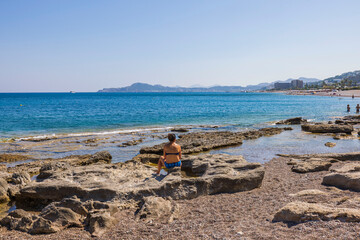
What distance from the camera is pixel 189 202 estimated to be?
27.8ft

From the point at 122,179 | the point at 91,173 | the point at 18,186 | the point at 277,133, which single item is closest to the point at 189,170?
the point at 122,179

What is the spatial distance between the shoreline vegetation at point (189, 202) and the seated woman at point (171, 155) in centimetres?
32

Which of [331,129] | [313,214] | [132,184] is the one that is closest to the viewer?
[313,214]

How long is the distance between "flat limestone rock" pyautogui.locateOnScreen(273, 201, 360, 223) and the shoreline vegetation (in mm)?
20

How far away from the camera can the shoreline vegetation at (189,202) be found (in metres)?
6.11

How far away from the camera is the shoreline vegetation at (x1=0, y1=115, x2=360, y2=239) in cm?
611

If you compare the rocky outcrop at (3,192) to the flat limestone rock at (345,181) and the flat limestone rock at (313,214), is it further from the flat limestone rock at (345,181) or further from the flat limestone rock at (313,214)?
the flat limestone rock at (345,181)

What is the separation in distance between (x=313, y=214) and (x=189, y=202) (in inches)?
141

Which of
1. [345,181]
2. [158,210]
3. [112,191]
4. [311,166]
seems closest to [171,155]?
[112,191]

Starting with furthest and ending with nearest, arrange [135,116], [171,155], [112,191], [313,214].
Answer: [135,116], [171,155], [112,191], [313,214]

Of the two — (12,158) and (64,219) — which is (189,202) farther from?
(12,158)

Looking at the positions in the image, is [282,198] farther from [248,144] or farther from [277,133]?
[277,133]

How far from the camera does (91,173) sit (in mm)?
9945

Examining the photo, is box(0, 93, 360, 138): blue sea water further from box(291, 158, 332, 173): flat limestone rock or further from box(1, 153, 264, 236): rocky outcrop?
box(291, 158, 332, 173): flat limestone rock
